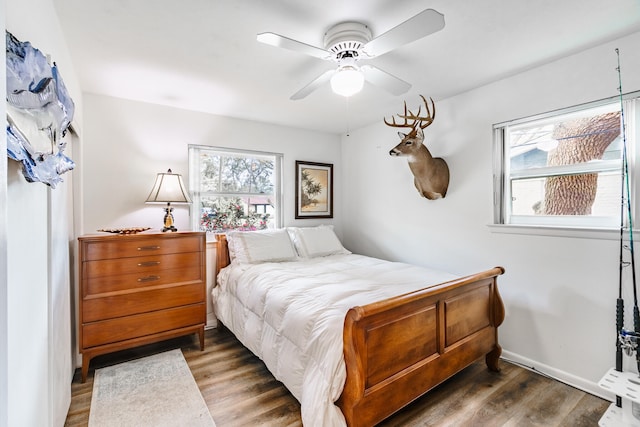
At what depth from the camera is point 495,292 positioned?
2354 mm

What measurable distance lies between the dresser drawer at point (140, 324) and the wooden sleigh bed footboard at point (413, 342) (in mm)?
1719

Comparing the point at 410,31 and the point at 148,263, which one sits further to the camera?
the point at 148,263

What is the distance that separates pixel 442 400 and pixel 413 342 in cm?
61

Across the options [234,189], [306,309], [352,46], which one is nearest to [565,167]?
[352,46]

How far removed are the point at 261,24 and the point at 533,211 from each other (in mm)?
2504

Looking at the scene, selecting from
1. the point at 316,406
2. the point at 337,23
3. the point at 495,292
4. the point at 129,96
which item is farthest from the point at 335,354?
the point at 129,96

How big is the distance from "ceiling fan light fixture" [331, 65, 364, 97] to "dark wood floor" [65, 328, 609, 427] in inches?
80.9

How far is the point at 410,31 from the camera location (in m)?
1.44

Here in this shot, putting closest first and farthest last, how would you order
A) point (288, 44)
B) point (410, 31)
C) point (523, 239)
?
point (410, 31)
point (288, 44)
point (523, 239)

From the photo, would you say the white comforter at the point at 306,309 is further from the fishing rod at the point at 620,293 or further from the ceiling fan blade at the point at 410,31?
the ceiling fan blade at the point at 410,31

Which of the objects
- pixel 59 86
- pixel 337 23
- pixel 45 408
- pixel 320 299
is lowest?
pixel 45 408

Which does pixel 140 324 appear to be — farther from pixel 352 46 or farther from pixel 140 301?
pixel 352 46

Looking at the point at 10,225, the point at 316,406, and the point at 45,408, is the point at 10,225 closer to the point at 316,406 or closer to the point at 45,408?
the point at 45,408

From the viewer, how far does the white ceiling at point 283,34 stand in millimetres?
1596
